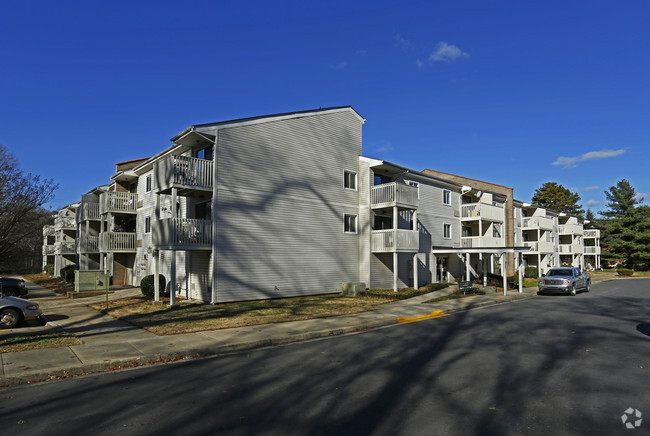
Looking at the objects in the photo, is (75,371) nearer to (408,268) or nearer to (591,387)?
(591,387)

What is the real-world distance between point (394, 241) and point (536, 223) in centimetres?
3003

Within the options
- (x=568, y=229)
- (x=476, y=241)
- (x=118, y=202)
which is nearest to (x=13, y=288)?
(x=118, y=202)

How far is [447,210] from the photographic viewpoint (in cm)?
3231

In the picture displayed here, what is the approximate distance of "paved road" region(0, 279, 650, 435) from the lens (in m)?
5.45

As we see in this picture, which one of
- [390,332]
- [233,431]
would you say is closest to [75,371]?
[233,431]

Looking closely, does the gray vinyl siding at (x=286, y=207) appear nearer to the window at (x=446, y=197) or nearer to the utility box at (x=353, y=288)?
the utility box at (x=353, y=288)

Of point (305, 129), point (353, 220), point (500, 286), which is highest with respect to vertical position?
point (305, 129)

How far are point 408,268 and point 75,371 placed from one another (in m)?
22.6

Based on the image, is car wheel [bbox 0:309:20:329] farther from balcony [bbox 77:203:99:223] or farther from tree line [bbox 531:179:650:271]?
tree line [bbox 531:179:650:271]

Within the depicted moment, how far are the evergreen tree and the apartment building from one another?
167ft

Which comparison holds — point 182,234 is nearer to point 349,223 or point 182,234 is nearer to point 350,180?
point 349,223

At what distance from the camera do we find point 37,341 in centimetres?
1102

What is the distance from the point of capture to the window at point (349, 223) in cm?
2562

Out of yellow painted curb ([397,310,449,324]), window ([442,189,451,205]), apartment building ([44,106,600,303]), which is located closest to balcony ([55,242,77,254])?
apartment building ([44,106,600,303])
